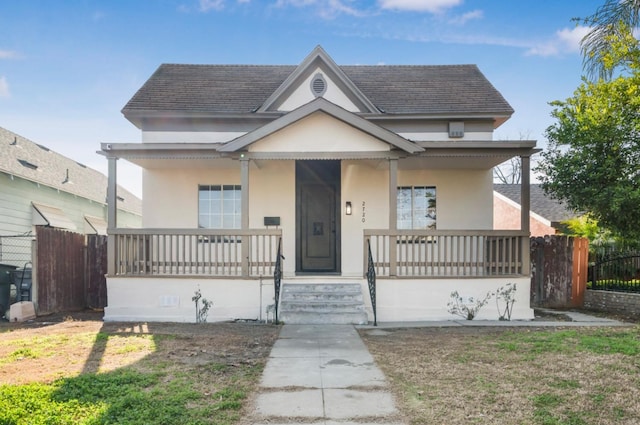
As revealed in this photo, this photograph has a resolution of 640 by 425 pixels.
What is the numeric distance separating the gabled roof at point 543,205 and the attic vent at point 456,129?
8.65 meters

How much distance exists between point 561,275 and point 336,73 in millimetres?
7511

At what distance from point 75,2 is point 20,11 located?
59.4 inches

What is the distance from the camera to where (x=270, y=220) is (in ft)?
36.6

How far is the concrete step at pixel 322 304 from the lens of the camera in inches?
336

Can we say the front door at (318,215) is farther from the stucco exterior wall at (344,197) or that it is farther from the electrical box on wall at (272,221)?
the electrical box on wall at (272,221)

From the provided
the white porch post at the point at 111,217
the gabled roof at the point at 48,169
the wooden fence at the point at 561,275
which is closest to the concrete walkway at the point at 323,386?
the white porch post at the point at 111,217

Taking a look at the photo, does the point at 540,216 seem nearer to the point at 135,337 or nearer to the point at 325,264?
the point at 325,264

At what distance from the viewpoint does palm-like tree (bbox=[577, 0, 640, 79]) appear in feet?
27.1

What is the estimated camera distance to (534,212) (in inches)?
802

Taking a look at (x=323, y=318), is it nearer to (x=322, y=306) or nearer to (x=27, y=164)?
(x=322, y=306)

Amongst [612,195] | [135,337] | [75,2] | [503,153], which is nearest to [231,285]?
[135,337]

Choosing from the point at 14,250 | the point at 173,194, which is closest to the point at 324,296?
the point at 173,194

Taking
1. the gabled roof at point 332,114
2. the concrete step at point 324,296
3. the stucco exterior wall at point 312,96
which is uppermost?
the stucco exterior wall at point 312,96

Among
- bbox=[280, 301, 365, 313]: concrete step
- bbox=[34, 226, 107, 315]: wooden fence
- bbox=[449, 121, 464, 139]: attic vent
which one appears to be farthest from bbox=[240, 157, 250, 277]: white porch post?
bbox=[449, 121, 464, 139]: attic vent
